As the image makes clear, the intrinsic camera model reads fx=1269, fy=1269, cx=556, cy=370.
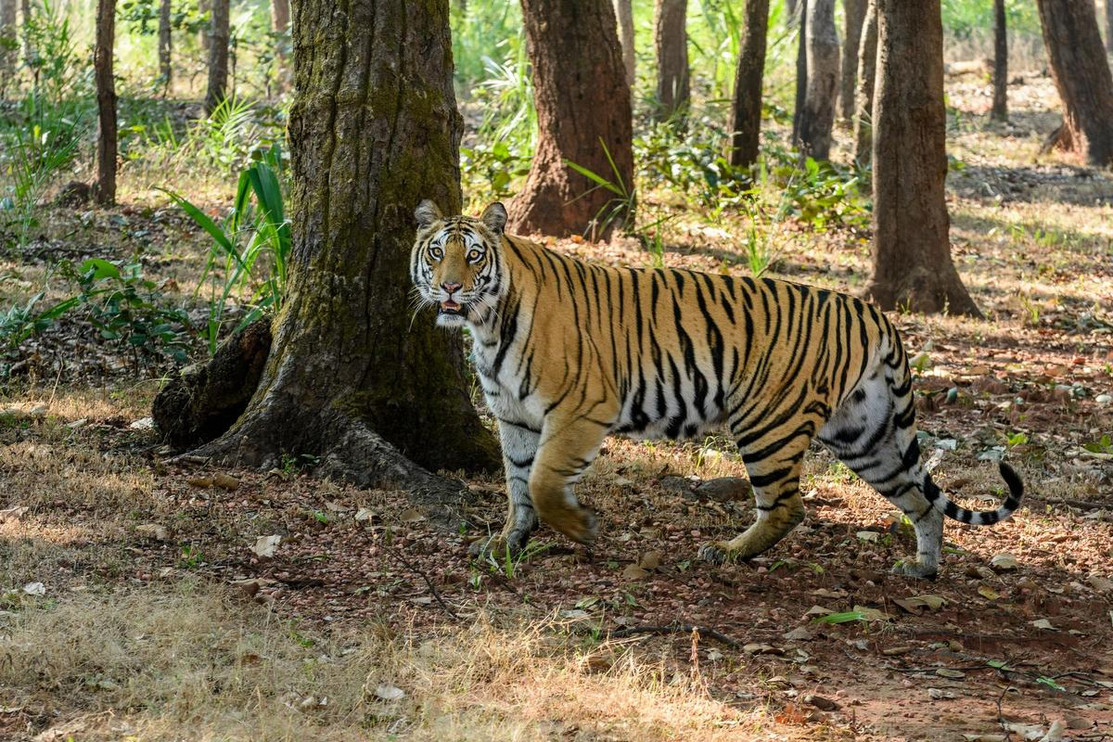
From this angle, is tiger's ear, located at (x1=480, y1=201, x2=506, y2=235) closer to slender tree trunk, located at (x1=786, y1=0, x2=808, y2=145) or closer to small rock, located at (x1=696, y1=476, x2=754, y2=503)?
small rock, located at (x1=696, y1=476, x2=754, y2=503)

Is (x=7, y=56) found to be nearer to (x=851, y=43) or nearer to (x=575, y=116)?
(x=575, y=116)

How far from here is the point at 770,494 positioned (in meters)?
5.36

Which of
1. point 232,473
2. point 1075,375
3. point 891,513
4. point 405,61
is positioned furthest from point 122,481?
point 1075,375

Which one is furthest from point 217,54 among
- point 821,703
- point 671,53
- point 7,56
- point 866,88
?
point 821,703

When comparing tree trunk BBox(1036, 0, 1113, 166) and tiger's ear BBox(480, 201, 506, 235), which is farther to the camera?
tree trunk BBox(1036, 0, 1113, 166)

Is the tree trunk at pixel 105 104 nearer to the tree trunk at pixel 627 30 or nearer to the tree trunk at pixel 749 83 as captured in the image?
the tree trunk at pixel 749 83

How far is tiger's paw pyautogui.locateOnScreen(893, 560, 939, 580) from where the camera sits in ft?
17.9

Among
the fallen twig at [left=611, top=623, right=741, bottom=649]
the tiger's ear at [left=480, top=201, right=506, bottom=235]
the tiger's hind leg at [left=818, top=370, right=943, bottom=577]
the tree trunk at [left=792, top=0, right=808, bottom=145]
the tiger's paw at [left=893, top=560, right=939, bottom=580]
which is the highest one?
the tree trunk at [left=792, top=0, right=808, bottom=145]

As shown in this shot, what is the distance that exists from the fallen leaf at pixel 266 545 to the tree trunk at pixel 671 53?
37.8ft

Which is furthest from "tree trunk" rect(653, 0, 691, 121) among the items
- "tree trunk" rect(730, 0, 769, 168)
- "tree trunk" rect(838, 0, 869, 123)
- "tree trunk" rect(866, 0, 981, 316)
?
"tree trunk" rect(866, 0, 981, 316)

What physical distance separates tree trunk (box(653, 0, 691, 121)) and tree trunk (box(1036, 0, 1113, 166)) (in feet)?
15.5

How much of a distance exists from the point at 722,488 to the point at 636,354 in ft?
4.04

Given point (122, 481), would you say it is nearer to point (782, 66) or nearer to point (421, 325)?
point (421, 325)

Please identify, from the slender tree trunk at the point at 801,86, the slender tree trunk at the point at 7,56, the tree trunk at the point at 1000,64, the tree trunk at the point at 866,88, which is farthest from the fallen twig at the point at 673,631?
the tree trunk at the point at 1000,64
